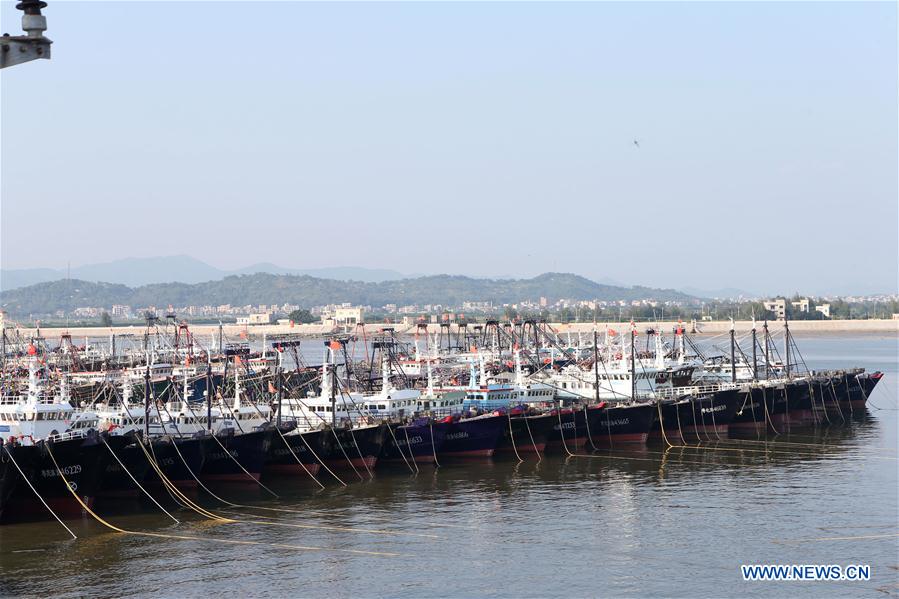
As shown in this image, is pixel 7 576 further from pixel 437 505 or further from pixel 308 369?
pixel 308 369

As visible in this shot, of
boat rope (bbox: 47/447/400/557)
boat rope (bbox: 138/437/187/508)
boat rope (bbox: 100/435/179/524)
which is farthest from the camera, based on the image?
boat rope (bbox: 138/437/187/508)

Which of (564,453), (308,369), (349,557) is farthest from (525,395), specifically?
(349,557)

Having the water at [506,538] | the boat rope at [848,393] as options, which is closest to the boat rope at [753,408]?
A: the boat rope at [848,393]

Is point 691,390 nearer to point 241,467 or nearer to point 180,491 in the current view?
point 241,467

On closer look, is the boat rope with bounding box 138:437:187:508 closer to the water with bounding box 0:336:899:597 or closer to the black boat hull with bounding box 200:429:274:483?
the water with bounding box 0:336:899:597

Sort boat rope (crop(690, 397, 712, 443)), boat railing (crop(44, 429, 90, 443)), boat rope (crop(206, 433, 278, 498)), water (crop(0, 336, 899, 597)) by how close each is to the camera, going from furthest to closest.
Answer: boat rope (crop(690, 397, 712, 443)) < boat rope (crop(206, 433, 278, 498)) < boat railing (crop(44, 429, 90, 443)) < water (crop(0, 336, 899, 597))

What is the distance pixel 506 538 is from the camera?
46000 millimetres

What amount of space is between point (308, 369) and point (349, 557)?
4846cm

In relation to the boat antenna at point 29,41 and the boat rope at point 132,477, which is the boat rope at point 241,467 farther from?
the boat antenna at point 29,41

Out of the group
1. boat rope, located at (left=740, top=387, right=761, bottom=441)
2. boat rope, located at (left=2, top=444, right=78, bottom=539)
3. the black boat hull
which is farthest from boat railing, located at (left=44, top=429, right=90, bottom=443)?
boat rope, located at (left=740, top=387, right=761, bottom=441)

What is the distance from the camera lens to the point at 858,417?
315 feet

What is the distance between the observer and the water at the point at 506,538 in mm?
39156

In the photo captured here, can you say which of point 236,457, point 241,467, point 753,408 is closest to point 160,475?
point 236,457

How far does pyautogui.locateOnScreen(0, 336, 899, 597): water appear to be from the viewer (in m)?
39.2
